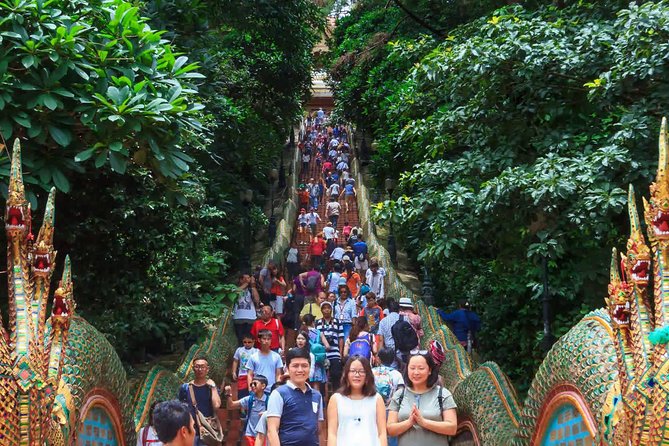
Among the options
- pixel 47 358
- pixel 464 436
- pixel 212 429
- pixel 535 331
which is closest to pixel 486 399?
pixel 464 436

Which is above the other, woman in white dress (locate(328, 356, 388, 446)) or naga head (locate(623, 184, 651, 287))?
naga head (locate(623, 184, 651, 287))

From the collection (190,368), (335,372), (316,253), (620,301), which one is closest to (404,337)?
(335,372)

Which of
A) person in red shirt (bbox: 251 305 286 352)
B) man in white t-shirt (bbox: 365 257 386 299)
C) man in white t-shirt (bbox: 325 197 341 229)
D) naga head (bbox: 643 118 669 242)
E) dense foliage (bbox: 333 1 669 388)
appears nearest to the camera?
naga head (bbox: 643 118 669 242)

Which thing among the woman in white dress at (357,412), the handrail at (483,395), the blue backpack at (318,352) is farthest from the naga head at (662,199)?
the blue backpack at (318,352)

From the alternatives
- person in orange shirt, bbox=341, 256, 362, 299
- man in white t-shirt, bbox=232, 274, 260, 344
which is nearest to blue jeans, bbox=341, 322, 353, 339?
man in white t-shirt, bbox=232, 274, 260, 344

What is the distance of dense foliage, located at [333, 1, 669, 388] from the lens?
9.66 m

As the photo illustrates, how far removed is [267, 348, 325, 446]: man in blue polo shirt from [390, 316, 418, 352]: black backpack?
13.9 ft

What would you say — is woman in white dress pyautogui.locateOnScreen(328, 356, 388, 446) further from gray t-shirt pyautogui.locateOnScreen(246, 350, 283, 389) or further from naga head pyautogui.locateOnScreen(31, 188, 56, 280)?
gray t-shirt pyautogui.locateOnScreen(246, 350, 283, 389)

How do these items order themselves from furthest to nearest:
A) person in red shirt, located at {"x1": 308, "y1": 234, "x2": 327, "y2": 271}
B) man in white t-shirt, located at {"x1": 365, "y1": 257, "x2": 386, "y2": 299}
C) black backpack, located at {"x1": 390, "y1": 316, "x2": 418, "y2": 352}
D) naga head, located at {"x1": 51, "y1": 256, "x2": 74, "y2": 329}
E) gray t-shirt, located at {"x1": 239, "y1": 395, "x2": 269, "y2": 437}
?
person in red shirt, located at {"x1": 308, "y1": 234, "x2": 327, "y2": 271} < man in white t-shirt, located at {"x1": 365, "y1": 257, "x2": 386, "y2": 299} < black backpack, located at {"x1": 390, "y1": 316, "x2": 418, "y2": 352} < gray t-shirt, located at {"x1": 239, "y1": 395, "x2": 269, "y2": 437} < naga head, located at {"x1": 51, "y1": 256, "x2": 74, "y2": 329}

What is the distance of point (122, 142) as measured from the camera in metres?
8.44

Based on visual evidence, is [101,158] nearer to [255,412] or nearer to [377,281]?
[255,412]

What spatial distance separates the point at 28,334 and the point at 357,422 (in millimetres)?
2244

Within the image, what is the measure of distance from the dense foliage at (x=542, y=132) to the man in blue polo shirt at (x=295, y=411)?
11.5 ft

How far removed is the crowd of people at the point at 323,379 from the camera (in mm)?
6855
